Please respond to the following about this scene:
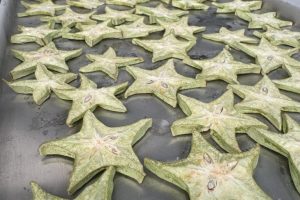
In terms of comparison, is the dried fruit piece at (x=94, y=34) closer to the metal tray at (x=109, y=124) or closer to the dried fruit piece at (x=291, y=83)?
the metal tray at (x=109, y=124)

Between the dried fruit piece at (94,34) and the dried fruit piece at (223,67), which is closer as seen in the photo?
the dried fruit piece at (223,67)

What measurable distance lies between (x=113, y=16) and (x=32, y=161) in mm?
1410

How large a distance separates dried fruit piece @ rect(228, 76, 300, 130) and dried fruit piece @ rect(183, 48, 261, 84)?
0.13 meters

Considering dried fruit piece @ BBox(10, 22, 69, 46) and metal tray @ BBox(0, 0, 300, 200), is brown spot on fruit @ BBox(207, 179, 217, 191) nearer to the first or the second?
metal tray @ BBox(0, 0, 300, 200)

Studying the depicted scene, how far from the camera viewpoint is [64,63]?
191 cm

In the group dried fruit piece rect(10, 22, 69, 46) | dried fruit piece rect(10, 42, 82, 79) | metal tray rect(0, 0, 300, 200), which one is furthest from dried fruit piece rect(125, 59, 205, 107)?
dried fruit piece rect(10, 22, 69, 46)

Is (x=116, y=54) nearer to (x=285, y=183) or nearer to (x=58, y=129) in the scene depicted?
(x=58, y=129)

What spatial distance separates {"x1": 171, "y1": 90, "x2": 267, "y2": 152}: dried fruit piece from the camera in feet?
4.61

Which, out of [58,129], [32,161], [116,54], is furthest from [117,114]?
[116,54]

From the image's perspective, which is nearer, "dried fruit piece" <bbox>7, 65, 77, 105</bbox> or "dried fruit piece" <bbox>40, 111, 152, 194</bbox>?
"dried fruit piece" <bbox>40, 111, 152, 194</bbox>

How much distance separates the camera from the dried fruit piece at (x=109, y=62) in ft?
6.14

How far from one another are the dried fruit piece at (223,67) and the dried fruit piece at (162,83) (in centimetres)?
9

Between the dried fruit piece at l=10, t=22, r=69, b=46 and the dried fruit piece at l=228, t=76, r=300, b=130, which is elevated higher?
the dried fruit piece at l=10, t=22, r=69, b=46

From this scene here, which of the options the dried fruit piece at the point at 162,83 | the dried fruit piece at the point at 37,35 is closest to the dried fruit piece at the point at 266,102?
the dried fruit piece at the point at 162,83
